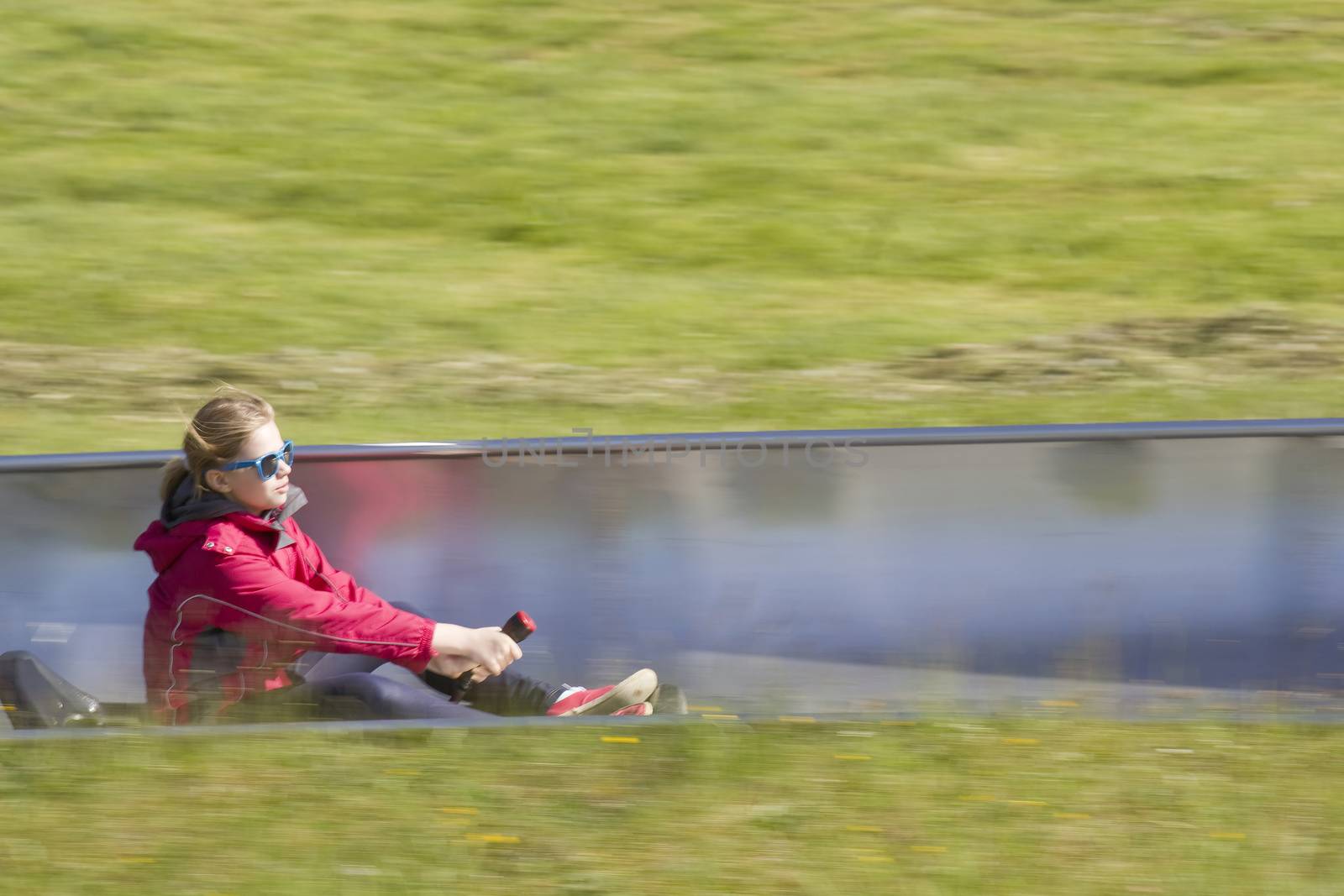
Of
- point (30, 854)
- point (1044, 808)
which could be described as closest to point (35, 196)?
point (30, 854)

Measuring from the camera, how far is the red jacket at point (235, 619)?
13.6 feet

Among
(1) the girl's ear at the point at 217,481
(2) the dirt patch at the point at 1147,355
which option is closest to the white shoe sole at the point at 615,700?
(1) the girl's ear at the point at 217,481

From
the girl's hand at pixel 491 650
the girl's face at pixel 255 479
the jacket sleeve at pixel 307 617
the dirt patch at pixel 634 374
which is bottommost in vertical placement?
the girl's hand at pixel 491 650

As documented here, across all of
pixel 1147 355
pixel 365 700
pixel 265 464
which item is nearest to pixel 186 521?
Result: pixel 265 464

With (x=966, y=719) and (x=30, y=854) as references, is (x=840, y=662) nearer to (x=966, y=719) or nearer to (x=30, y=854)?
(x=966, y=719)

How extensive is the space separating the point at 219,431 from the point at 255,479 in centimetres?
16

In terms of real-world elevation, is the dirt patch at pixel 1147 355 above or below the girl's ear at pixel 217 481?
below

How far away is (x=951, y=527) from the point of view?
18.2 ft

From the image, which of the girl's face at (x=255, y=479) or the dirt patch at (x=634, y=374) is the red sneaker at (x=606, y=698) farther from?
the dirt patch at (x=634, y=374)

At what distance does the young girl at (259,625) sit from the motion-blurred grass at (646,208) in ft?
8.47

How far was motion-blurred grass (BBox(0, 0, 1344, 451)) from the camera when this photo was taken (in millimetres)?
7648

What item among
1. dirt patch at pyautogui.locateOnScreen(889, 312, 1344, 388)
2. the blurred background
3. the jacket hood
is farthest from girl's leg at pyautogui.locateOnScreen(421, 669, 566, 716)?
dirt patch at pyautogui.locateOnScreen(889, 312, 1344, 388)

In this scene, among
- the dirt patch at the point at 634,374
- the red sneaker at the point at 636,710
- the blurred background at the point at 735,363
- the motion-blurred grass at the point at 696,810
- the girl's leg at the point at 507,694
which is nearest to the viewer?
the motion-blurred grass at the point at 696,810

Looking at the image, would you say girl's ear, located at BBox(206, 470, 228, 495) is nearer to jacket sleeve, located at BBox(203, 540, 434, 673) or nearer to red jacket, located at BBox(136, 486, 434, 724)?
red jacket, located at BBox(136, 486, 434, 724)
